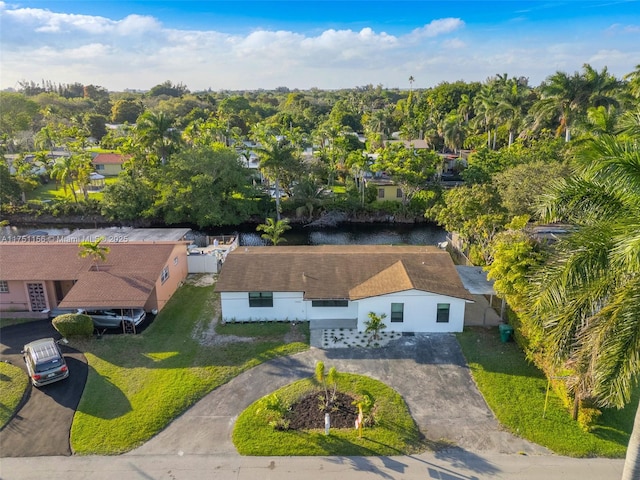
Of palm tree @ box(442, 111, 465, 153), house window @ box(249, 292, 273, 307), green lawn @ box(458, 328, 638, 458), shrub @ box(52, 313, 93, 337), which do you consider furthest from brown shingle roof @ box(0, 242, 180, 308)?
palm tree @ box(442, 111, 465, 153)

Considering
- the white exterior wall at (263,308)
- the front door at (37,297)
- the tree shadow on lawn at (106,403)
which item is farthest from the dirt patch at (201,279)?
the tree shadow on lawn at (106,403)

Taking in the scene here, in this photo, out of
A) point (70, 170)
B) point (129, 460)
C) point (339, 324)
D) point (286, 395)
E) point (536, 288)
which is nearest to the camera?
point (536, 288)

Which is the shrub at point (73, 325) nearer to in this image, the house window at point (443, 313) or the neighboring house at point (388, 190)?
the house window at point (443, 313)

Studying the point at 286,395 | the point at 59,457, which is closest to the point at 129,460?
the point at 59,457

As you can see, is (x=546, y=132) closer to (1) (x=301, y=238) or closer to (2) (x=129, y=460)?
(1) (x=301, y=238)

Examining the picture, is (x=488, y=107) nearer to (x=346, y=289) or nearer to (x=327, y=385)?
(x=346, y=289)

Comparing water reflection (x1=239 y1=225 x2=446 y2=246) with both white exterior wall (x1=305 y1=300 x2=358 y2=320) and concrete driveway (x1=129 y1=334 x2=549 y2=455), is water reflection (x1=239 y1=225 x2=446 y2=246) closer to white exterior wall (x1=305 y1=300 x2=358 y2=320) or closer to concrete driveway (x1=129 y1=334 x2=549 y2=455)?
white exterior wall (x1=305 y1=300 x2=358 y2=320)
